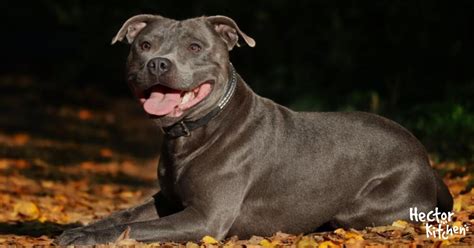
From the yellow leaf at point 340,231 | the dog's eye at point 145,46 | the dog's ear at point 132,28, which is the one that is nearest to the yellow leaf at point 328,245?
the yellow leaf at point 340,231

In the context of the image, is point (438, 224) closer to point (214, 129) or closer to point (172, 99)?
point (214, 129)

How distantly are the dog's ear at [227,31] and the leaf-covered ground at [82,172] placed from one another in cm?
145

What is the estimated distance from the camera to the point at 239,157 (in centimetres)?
679

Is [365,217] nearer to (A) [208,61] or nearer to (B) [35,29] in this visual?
(A) [208,61]

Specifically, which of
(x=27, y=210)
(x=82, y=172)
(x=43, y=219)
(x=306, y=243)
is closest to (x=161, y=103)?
(x=306, y=243)

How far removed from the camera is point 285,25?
18.2m

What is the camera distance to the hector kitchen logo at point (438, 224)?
21.3 ft

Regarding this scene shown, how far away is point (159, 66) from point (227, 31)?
2.69 feet

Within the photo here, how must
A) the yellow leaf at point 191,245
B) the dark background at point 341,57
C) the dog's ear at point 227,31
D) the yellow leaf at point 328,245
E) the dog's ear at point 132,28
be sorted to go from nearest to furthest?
the yellow leaf at point 328,245
the yellow leaf at point 191,245
the dog's ear at point 227,31
the dog's ear at point 132,28
the dark background at point 341,57

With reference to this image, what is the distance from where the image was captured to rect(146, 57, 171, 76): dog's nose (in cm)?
651

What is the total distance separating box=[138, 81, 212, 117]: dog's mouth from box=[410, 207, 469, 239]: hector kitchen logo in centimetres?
178

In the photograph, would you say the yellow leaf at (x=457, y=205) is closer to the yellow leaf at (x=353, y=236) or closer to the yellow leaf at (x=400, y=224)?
the yellow leaf at (x=400, y=224)

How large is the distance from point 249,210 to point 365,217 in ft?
2.84

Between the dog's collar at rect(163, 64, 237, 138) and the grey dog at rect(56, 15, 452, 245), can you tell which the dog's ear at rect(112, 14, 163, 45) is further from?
the dog's collar at rect(163, 64, 237, 138)
